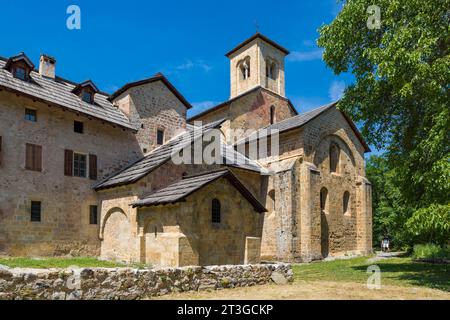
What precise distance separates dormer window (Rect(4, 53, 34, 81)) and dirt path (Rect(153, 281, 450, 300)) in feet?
45.6

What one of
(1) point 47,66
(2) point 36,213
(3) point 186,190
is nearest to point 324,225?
(3) point 186,190

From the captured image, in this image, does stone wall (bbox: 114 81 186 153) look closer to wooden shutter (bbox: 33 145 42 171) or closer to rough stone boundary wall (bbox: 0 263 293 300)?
wooden shutter (bbox: 33 145 42 171)

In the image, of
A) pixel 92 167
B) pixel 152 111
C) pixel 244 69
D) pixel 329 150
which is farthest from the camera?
pixel 244 69

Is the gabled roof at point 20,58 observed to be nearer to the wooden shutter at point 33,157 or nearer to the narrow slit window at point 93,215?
the wooden shutter at point 33,157

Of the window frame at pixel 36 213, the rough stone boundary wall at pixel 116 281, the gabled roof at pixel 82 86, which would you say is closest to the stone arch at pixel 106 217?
the window frame at pixel 36 213

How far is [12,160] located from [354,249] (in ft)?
74.1

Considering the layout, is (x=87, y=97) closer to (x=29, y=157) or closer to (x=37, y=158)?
(x=37, y=158)

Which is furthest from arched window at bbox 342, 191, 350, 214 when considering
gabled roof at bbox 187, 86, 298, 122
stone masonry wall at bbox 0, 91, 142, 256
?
stone masonry wall at bbox 0, 91, 142, 256

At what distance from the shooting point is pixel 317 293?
1098cm

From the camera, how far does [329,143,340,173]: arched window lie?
27.6 m

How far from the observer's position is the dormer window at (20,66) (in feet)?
59.1

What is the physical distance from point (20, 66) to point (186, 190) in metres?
10.6

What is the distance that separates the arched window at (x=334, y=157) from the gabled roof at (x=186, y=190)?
12048 mm

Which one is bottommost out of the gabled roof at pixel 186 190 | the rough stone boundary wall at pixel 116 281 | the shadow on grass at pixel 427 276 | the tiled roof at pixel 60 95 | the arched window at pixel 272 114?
the shadow on grass at pixel 427 276
